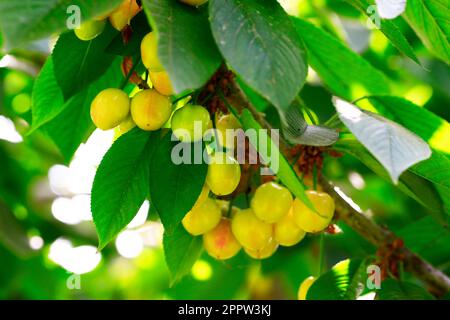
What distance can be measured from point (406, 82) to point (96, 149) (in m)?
1.06

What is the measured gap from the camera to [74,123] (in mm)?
1299

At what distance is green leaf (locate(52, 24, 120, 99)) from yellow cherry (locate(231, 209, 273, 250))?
0.32 metres

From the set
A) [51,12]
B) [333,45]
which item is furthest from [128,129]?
[333,45]

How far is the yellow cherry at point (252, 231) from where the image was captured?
1157 millimetres

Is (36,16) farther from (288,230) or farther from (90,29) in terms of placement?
(288,230)

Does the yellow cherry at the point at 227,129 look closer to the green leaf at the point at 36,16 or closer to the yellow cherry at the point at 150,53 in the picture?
the yellow cherry at the point at 150,53

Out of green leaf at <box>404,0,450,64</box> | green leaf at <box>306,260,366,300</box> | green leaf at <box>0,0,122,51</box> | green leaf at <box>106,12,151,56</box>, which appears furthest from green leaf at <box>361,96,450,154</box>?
green leaf at <box>0,0,122,51</box>

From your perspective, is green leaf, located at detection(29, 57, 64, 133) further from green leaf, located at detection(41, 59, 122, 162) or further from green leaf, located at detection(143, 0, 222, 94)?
green leaf, located at detection(143, 0, 222, 94)

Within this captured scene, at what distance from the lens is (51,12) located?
2.53 ft

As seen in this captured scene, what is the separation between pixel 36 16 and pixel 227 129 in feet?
1.36

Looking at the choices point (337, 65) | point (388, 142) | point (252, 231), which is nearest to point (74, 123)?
point (252, 231)

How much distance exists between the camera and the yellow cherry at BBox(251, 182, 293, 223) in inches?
44.1

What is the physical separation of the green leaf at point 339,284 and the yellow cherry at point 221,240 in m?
0.16
